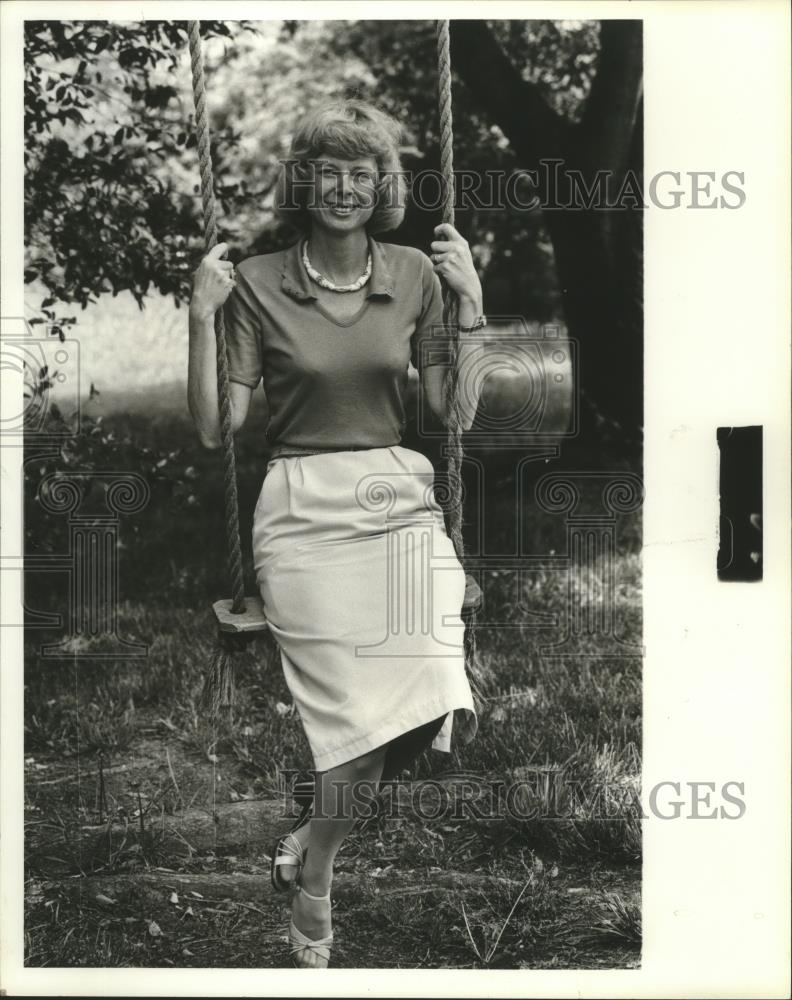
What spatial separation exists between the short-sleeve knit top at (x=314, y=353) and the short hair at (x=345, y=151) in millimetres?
94

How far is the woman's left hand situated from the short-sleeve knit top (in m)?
0.14

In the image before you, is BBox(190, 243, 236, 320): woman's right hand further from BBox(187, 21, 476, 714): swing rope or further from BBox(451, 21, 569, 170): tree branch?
BBox(451, 21, 569, 170): tree branch

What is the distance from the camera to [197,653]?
11.8 feet

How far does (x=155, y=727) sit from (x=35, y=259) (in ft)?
4.27

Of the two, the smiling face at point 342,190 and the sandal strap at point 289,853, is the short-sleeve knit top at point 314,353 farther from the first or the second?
the sandal strap at point 289,853

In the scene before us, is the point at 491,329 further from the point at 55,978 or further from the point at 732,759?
the point at 55,978

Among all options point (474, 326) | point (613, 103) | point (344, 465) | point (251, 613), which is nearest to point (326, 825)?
point (251, 613)

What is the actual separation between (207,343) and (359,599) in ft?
2.05

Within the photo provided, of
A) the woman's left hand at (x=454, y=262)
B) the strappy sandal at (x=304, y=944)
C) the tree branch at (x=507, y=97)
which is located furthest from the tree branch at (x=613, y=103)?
the strappy sandal at (x=304, y=944)

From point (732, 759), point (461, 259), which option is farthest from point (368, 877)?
point (461, 259)

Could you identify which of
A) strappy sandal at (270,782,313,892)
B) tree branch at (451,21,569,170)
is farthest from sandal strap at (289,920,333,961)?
tree branch at (451,21,569,170)

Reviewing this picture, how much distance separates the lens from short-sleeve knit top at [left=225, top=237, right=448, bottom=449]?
103 inches

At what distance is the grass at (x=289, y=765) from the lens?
111 inches

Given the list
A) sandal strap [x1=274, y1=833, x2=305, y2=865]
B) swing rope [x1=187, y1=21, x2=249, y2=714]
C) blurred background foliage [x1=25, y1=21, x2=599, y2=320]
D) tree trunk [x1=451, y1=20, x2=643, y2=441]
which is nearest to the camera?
swing rope [x1=187, y1=21, x2=249, y2=714]
